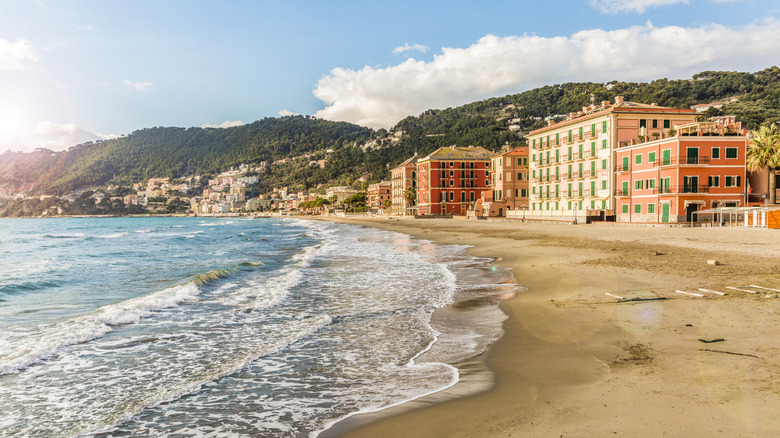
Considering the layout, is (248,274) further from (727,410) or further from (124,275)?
(727,410)

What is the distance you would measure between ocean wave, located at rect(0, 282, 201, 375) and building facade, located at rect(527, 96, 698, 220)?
44.6m

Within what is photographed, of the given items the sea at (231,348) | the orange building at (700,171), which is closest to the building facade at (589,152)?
the orange building at (700,171)

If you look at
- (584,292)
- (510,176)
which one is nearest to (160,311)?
→ (584,292)

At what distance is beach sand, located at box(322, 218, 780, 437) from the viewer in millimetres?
4688

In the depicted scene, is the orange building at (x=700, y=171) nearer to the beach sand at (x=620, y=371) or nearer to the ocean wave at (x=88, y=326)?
the beach sand at (x=620, y=371)

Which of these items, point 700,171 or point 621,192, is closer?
point 700,171

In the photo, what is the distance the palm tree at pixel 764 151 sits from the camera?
38528mm

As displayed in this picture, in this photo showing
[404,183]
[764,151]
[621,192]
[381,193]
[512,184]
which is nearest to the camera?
[764,151]

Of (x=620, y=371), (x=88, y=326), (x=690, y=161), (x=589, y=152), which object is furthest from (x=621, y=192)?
(x=88, y=326)

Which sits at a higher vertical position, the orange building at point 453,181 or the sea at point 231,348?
the orange building at point 453,181

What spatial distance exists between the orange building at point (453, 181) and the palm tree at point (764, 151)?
53756 millimetres

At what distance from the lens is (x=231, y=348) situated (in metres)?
8.73

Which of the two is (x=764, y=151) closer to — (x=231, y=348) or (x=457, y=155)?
(x=231, y=348)

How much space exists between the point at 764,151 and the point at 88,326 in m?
48.7
